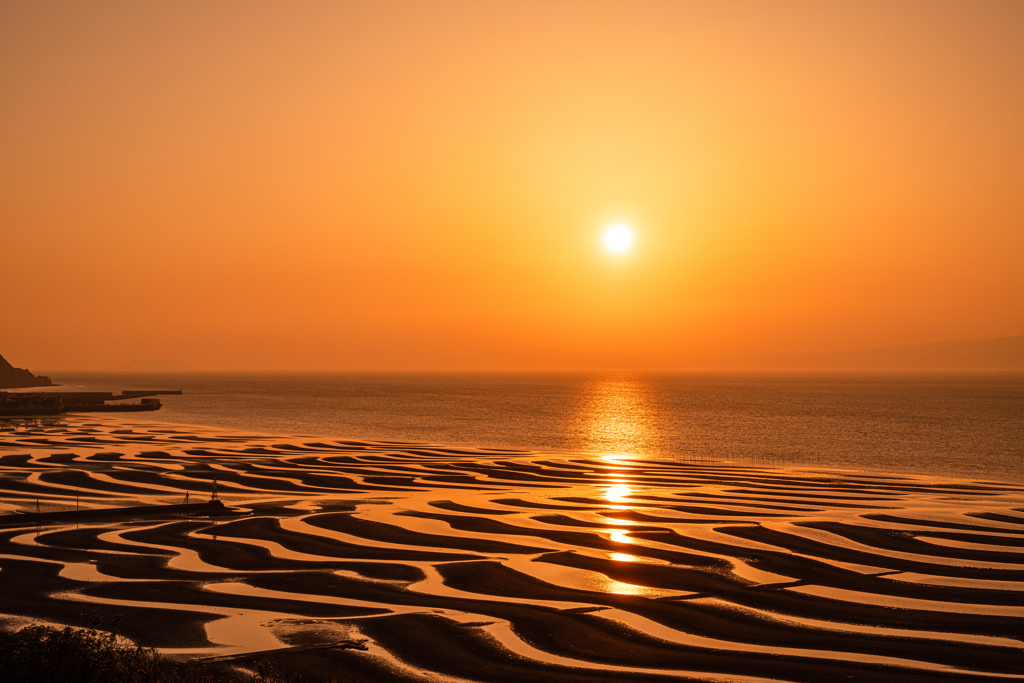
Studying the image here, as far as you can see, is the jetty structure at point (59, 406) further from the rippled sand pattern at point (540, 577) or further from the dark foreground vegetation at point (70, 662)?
the dark foreground vegetation at point (70, 662)

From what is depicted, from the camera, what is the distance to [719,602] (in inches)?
835

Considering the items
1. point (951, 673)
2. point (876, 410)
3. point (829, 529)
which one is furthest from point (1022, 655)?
point (876, 410)

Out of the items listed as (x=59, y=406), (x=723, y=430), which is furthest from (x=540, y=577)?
(x=59, y=406)

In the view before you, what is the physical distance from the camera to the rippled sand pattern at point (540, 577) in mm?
17141

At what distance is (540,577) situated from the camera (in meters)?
23.8

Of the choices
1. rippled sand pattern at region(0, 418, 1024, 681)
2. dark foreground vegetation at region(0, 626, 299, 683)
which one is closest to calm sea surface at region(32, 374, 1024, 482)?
rippled sand pattern at region(0, 418, 1024, 681)

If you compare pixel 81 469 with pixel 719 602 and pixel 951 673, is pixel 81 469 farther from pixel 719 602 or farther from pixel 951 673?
pixel 951 673

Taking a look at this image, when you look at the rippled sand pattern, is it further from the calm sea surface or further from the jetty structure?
the jetty structure

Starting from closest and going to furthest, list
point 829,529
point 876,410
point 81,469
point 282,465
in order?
1. point 829,529
2. point 81,469
3. point 282,465
4. point 876,410

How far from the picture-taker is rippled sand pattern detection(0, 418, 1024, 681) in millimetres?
17141

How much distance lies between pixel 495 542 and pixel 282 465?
98.7 feet

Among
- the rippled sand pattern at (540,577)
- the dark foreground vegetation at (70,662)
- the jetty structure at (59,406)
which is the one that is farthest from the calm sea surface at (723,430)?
the dark foreground vegetation at (70,662)

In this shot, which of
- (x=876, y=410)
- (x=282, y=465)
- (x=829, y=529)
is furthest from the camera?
(x=876, y=410)

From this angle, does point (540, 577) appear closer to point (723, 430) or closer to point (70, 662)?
point (70, 662)
